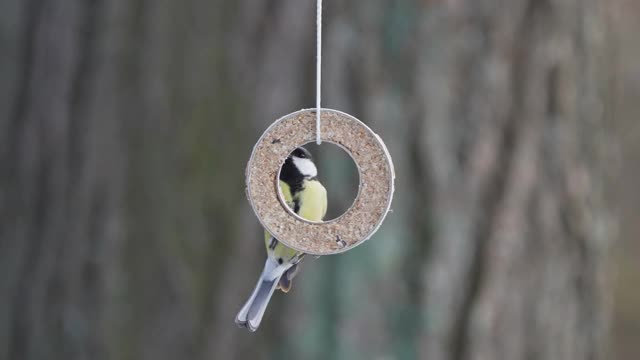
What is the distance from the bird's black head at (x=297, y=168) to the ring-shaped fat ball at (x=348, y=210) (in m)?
0.02

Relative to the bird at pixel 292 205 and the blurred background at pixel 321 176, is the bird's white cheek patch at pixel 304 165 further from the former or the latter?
the blurred background at pixel 321 176

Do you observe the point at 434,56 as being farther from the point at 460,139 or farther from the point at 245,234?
the point at 245,234

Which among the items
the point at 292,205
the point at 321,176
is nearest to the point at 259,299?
the point at 292,205

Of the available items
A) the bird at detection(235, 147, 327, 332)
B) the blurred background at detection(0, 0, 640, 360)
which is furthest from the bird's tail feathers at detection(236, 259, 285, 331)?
the blurred background at detection(0, 0, 640, 360)

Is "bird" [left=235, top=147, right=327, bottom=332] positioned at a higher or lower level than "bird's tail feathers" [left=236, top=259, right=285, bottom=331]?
higher

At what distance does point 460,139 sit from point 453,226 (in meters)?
0.17

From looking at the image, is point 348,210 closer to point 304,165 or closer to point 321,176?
point 304,165

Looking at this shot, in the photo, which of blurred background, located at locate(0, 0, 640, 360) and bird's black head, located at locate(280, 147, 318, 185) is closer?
bird's black head, located at locate(280, 147, 318, 185)

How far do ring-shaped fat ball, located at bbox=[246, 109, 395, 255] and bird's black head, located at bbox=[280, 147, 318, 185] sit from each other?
0.06ft

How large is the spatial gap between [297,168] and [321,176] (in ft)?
2.52

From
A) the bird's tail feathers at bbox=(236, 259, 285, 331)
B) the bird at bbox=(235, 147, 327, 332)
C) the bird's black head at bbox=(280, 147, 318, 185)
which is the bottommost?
the bird's tail feathers at bbox=(236, 259, 285, 331)

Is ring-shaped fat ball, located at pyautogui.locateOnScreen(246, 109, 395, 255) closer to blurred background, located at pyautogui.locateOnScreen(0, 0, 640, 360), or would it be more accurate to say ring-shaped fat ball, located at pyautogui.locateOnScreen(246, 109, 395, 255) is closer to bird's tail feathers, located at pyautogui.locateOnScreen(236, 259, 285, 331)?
bird's tail feathers, located at pyautogui.locateOnScreen(236, 259, 285, 331)

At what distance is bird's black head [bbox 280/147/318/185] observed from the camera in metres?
1.02

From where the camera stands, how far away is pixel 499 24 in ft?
6.29
